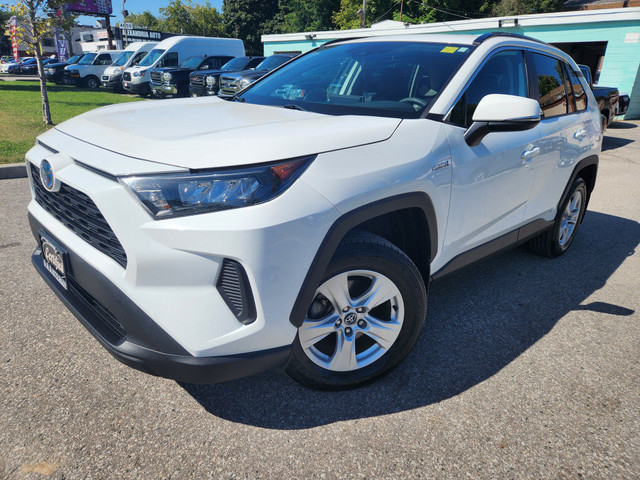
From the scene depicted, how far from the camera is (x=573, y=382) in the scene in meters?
2.42

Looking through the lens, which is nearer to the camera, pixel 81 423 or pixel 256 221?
pixel 256 221

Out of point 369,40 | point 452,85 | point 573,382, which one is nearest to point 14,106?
point 369,40

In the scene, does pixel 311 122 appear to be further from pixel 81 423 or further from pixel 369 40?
pixel 81 423

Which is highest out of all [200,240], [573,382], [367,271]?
[200,240]

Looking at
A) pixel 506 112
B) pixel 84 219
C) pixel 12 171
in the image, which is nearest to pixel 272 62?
pixel 12 171

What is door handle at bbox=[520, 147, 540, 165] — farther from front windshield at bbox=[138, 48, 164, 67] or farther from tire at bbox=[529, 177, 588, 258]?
front windshield at bbox=[138, 48, 164, 67]

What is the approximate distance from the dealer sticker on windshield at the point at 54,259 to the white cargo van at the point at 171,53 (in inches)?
644

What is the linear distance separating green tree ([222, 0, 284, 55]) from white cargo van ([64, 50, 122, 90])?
1392 inches

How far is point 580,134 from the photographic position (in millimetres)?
3646

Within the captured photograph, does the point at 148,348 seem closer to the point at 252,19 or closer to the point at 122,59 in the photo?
the point at 122,59

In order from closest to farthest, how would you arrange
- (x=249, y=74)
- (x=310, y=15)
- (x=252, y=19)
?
(x=249, y=74) < (x=310, y=15) < (x=252, y=19)

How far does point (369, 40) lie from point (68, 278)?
2.39 meters

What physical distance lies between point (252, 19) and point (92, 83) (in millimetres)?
38220

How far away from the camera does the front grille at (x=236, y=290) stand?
162 cm
